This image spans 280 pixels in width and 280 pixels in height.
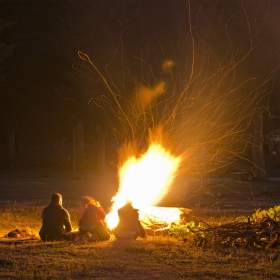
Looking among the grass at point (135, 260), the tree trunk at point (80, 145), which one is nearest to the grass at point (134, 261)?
the grass at point (135, 260)

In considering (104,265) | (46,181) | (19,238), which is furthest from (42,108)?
(104,265)

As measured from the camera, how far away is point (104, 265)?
9.12m

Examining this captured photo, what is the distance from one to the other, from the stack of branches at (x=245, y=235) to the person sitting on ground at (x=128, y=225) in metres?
1.36

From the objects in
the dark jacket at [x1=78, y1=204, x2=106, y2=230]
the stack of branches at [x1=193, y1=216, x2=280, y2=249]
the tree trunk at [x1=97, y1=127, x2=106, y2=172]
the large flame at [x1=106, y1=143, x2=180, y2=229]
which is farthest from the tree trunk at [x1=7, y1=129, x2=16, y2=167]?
the stack of branches at [x1=193, y1=216, x2=280, y2=249]

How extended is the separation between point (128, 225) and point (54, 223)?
4.83 feet

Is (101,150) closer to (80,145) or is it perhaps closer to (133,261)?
(80,145)

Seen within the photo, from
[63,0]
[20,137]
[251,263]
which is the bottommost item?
[251,263]

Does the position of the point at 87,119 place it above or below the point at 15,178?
above

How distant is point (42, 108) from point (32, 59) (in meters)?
3.50

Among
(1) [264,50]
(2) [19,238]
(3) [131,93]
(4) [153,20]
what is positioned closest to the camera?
(2) [19,238]

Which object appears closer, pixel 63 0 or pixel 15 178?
pixel 15 178

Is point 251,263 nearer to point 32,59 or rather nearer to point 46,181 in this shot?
point 46,181

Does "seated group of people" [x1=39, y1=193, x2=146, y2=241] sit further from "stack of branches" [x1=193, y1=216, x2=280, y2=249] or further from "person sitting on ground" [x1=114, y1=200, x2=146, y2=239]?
"stack of branches" [x1=193, y1=216, x2=280, y2=249]

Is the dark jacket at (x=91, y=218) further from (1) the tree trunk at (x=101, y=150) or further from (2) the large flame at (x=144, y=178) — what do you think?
(1) the tree trunk at (x=101, y=150)
